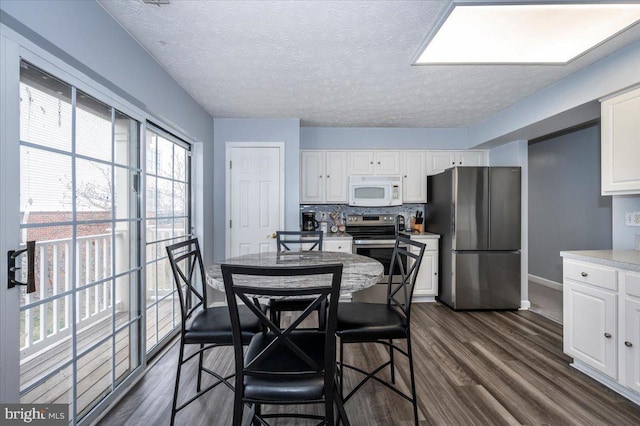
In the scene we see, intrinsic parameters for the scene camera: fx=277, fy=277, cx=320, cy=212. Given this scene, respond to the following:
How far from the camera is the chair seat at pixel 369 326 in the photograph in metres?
1.59

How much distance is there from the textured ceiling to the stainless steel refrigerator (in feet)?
2.87

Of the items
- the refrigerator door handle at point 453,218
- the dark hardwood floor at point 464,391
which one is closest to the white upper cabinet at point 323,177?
the refrigerator door handle at point 453,218

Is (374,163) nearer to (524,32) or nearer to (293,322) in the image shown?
(524,32)

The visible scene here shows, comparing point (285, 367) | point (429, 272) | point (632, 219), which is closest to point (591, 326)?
point (632, 219)

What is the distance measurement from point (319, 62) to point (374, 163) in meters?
2.14

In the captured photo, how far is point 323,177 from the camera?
4.11 meters

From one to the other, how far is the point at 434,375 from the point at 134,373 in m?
2.28

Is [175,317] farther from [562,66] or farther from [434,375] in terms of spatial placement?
[562,66]

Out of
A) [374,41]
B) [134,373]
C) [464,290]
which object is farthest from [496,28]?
[134,373]

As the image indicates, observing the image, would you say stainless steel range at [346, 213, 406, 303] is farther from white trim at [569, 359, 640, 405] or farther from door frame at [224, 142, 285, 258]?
white trim at [569, 359, 640, 405]

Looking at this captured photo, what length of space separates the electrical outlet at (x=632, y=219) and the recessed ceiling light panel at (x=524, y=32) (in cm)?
143

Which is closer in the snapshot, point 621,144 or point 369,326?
point 369,326

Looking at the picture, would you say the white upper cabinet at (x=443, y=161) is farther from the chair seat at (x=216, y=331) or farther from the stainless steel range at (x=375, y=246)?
the chair seat at (x=216, y=331)

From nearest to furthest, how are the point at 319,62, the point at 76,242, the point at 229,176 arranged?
the point at 76,242 → the point at 319,62 → the point at 229,176
